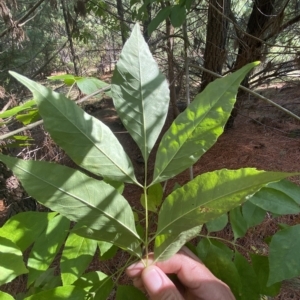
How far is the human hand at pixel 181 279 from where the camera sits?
587mm

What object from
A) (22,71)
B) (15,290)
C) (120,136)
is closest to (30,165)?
(15,290)

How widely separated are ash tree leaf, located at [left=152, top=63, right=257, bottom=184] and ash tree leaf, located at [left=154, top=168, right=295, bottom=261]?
5 centimetres

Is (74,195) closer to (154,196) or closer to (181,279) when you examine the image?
(154,196)

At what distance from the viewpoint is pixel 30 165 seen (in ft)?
1.29

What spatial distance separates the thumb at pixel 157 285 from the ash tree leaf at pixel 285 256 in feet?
0.63

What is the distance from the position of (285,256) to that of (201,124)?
306 mm

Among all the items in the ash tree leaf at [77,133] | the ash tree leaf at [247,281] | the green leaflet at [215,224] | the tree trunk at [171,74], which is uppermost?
the tree trunk at [171,74]

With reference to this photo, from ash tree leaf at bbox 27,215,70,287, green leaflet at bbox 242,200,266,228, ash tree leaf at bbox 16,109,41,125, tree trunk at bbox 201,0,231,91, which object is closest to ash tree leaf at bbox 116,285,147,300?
ash tree leaf at bbox 27,215,70,287

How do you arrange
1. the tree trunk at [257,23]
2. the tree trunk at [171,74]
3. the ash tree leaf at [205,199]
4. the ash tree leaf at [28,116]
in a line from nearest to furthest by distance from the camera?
1. the ash tree leaf at [205,199]
2. the ash tree leaf at [28,116]
3. the tree trunk at [171,74]
4. the tree trunk at [257,23]

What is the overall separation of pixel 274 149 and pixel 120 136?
1754 mm

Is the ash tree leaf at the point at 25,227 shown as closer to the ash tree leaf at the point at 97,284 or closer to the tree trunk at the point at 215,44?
the ash tree leaf at the point at 97,284

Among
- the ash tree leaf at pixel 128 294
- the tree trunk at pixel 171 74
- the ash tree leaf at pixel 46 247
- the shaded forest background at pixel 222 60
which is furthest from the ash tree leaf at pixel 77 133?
the tree trunk at pixel 171 74

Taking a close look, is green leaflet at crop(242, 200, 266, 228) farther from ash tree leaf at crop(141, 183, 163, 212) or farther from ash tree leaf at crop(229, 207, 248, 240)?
ash tree leaf at crop(141, 183, 163, 212)

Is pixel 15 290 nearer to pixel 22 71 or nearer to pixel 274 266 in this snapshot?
pixel 274 266
